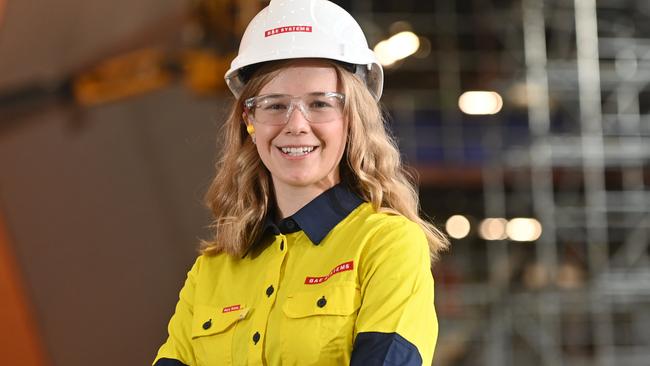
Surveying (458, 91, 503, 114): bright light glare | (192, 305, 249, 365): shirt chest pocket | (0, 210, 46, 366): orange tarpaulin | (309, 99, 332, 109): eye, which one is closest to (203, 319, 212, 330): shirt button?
(192, 305, 249, 365): shirt chest pocket

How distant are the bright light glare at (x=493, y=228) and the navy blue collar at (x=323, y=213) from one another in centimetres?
969

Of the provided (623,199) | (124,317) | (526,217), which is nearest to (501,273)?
(526,217)

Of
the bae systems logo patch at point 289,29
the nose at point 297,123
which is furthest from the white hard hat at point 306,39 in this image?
the nose at point 297,123

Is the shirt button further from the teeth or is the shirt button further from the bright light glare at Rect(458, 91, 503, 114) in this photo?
the bright light glare at Rect(458, 91, 503, 114)

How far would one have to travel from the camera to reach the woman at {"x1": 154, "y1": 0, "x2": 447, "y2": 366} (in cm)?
193

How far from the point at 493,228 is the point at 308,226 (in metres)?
9.95

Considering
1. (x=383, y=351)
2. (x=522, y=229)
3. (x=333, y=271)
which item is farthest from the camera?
(x=522, y=229)

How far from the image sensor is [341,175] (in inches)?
86.2

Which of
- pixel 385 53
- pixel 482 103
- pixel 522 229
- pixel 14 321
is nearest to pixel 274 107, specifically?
pixel 14 321

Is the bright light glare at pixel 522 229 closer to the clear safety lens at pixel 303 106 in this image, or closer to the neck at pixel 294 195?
the neck at pixel 294 195

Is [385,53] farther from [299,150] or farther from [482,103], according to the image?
[299,150]

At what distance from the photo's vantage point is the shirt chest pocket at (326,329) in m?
1.92

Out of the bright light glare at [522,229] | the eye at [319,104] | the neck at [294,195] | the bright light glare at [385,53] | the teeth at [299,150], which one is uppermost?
the bright light glare at [385,53]

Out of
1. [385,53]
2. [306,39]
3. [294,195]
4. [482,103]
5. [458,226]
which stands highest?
[385,53]
